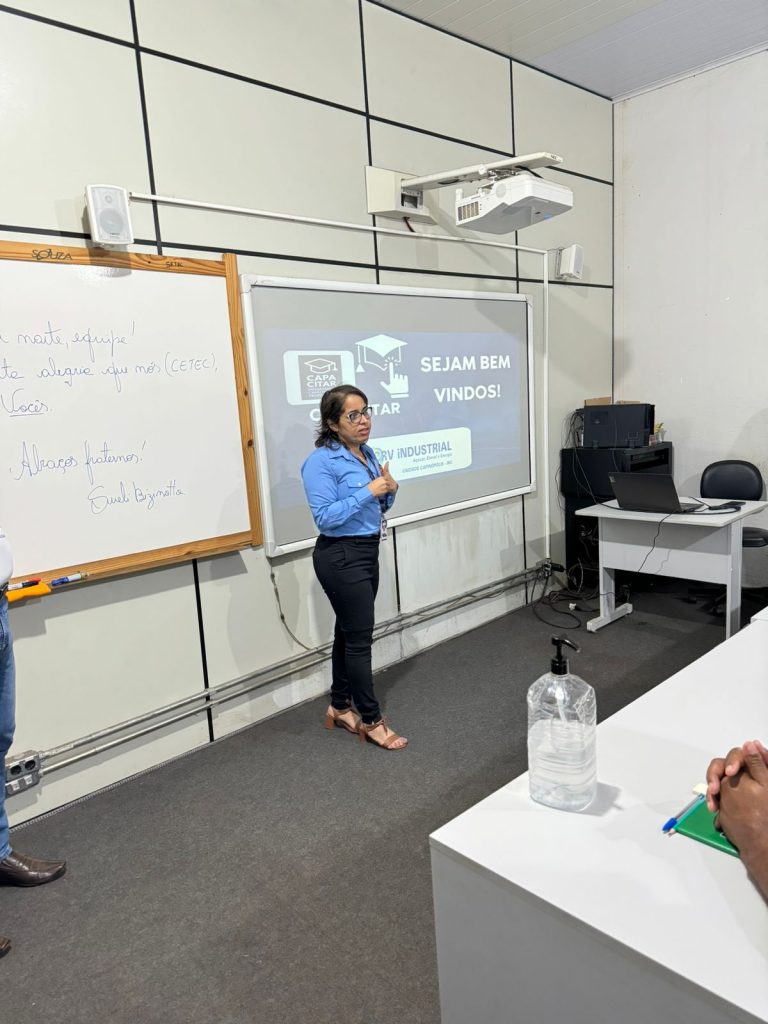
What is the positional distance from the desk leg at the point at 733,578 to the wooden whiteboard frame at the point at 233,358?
2.42 meters

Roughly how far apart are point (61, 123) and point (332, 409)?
1.41 metres

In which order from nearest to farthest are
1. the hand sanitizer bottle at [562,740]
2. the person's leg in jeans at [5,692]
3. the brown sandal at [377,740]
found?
the hand sanitizer bottle at [562,740], the person's leg in jeans at [5,692], the brown sandal at [377,740]

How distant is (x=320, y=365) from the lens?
3309mm

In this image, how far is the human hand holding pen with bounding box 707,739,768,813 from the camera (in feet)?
3.43

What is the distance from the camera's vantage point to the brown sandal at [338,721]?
3.05m

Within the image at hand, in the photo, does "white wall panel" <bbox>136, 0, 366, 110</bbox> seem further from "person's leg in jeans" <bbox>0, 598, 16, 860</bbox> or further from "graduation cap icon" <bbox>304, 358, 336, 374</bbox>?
"person's leg in jeans" <bbox>0, 598, 16, 860</bbox>

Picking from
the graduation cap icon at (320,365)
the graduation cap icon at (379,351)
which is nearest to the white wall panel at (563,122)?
the graduation cap icon at (379,351)

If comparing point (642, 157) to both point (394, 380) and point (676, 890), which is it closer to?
point (394, 380)

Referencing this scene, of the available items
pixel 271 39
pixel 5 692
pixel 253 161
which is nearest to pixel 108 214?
pixel 253 161

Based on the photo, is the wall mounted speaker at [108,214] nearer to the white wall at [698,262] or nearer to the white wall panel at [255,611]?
the white wall panel at [255,611]

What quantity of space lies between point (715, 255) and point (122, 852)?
4.86 m

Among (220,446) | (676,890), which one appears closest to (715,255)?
(220,446)

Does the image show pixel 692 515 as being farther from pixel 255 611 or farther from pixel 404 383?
pixel 255 611

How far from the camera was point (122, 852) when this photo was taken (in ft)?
7.66
